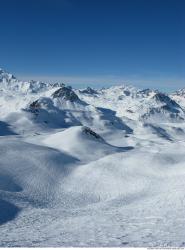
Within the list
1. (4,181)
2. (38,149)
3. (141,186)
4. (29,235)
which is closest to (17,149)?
(38,149)

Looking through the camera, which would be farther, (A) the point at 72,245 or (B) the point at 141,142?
(B) the point at 141,142

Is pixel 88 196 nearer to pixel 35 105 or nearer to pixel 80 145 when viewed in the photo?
pixel 80 145

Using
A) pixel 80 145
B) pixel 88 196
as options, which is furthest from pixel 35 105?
pixel 88 196

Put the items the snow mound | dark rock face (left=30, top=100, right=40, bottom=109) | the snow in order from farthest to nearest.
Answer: dark rock face (left=30, top=100, right=40, bottom=109) → the snow mound → the snow

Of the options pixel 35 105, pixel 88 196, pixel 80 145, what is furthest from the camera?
pixel 35 105

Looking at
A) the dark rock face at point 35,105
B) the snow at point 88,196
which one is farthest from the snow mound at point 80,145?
the dark rock face at point 35,105

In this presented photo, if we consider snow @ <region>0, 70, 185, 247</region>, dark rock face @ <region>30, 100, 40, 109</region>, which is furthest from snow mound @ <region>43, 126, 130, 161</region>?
dark rock face @ <region>30, 100, 40, 109</region>

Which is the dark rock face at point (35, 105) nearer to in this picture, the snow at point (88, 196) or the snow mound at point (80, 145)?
the snow mound at point (80, 145)

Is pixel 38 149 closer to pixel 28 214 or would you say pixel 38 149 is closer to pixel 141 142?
pixel 28 214

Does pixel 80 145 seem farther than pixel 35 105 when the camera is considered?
No

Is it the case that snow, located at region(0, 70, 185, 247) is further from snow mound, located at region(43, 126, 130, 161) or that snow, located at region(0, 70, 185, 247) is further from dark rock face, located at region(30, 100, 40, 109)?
dark rock face, located at region(30, 100, 40, 109)

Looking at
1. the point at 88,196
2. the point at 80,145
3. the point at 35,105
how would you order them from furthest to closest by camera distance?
1. the point at 35,105
2. the point at 80,145
3. the point at 88,196
